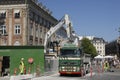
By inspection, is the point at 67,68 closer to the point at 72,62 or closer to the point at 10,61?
the point at 72,62

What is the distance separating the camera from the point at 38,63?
37.2 m

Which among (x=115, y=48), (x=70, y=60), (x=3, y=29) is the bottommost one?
(x=70, y=60)

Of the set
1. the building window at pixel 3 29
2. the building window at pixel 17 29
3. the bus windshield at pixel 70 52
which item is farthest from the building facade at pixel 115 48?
the bus windshield at pixel 70 52

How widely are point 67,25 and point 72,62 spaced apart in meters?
18.5

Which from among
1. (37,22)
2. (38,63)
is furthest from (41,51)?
(37,22)

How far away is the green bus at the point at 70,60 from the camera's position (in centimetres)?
3438

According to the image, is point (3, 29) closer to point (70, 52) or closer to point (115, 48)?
point (70, 52)

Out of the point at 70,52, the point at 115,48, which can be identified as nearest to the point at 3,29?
the point at 70,52

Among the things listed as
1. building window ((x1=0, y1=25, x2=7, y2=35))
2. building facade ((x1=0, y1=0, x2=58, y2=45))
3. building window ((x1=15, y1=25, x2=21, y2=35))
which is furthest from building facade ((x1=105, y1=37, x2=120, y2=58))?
building window ((x1=0, y1=25, x2=7, y2=35))

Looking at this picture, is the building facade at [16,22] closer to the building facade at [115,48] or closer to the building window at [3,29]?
the building window at [3,29]

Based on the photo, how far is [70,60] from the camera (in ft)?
113

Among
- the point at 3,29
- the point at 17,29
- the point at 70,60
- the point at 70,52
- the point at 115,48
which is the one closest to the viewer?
the point at 70,60

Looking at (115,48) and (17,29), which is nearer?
(17,29)

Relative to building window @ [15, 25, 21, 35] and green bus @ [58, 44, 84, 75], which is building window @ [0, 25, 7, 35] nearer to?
building window @ [15, 25, 21, 35]
